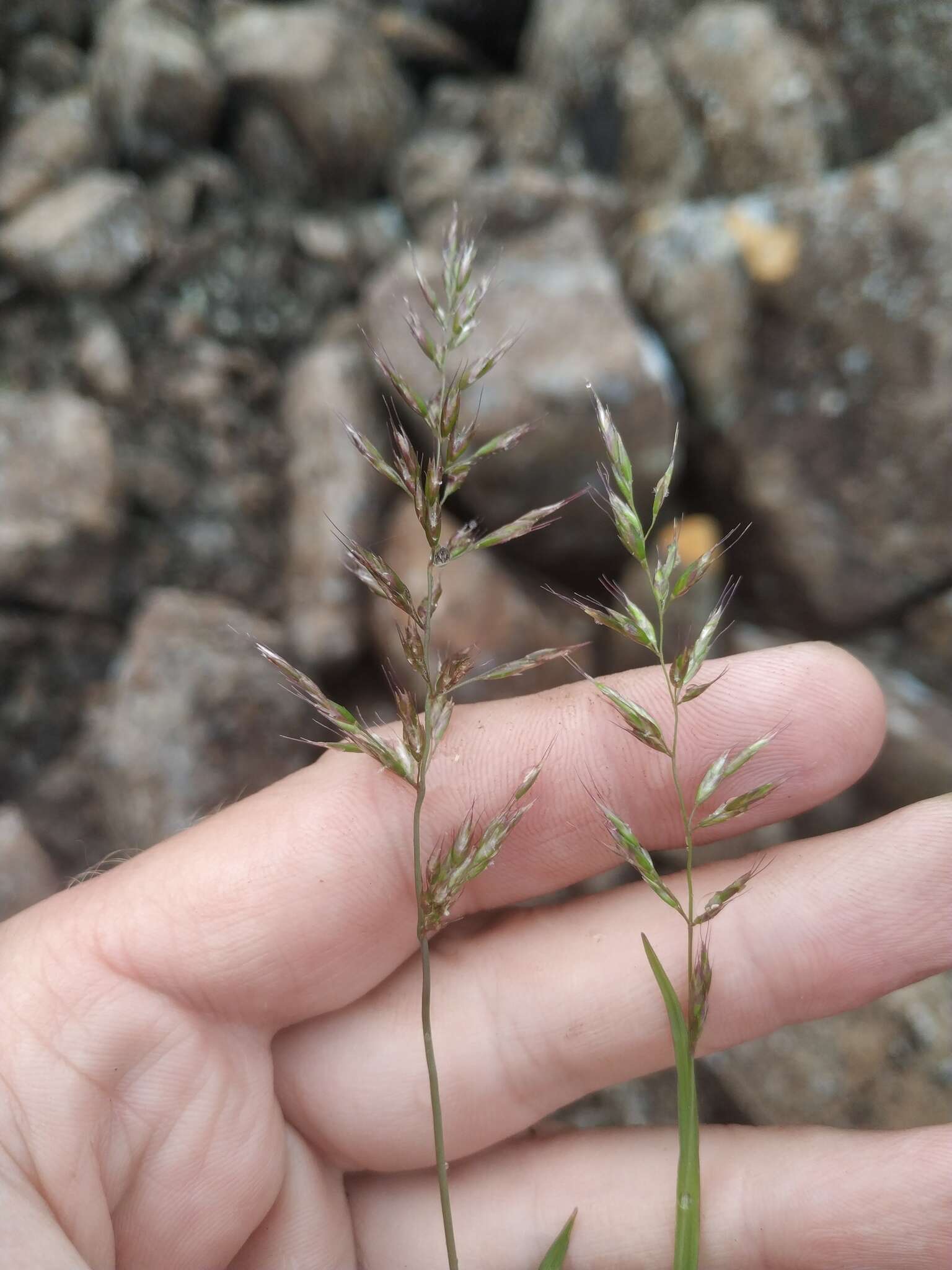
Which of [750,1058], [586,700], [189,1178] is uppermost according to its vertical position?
[586,700]

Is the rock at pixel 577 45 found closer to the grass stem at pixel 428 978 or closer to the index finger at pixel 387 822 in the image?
the index finger at pixel 387 822

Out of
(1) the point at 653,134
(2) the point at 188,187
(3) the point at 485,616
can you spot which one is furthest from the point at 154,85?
(3) the point at 485,616

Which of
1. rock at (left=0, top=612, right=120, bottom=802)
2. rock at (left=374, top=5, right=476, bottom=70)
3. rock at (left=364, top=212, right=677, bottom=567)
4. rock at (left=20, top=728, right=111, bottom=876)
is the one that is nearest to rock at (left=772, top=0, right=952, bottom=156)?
rock at (left=364, top=212, right=677, bottom=567)

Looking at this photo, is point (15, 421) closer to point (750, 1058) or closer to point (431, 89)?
point (431, 89)

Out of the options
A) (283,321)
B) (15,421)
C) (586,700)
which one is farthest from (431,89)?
(586,700)

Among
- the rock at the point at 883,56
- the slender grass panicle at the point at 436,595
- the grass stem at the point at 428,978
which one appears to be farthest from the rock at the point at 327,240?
the grass stem at the point at 428,978
